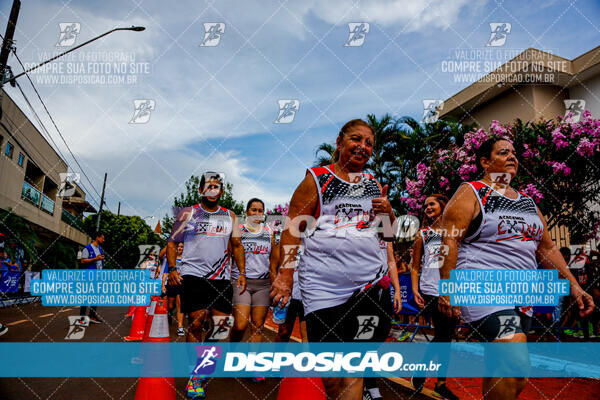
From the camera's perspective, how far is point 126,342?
7.71m

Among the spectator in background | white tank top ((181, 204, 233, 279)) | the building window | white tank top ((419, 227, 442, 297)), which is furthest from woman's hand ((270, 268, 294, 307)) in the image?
the building window

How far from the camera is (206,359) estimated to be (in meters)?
4.40

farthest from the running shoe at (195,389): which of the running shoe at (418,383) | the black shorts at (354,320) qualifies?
the running shoe at (418,383)

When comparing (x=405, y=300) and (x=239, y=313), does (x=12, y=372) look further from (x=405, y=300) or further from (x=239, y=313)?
(x=405, y=300)

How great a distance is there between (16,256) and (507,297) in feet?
46.3

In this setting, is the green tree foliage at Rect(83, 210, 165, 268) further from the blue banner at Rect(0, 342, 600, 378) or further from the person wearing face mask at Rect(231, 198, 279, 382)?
the person wearing face mask at Rect(231, 198, 279, 382)

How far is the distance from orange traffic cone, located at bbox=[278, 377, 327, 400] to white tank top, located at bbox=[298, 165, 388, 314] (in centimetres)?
67

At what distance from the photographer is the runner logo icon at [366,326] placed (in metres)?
2.79

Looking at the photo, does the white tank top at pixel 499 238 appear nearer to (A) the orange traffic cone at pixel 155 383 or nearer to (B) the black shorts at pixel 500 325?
(B) the black shorts at pixel 500 325

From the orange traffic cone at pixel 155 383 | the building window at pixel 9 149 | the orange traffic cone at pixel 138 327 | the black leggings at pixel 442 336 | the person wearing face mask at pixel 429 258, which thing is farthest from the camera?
the building window at pixel 9 149

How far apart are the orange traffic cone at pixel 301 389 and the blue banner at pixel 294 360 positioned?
7 centimetres

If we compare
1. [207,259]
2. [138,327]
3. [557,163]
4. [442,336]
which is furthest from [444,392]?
[557,163]

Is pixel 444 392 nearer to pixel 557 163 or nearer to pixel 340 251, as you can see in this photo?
pixel 340 251

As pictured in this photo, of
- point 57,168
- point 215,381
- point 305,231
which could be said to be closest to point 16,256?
point 215,381
